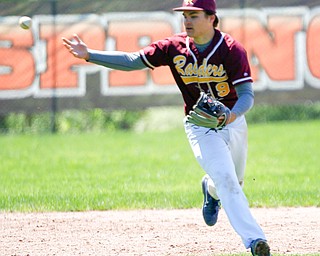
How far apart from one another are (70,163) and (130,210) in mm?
3639

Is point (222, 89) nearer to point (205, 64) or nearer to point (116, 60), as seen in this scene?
point (205, 64)

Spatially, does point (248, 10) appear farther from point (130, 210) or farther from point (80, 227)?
point (80, 227)

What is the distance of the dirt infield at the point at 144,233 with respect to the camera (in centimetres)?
650

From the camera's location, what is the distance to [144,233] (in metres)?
7.28

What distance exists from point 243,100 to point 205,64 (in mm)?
413

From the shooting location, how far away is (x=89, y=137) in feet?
50.4

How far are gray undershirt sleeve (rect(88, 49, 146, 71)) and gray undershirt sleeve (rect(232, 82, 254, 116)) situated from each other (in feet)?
2.76

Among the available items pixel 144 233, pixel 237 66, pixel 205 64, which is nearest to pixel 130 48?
pixel 144 233

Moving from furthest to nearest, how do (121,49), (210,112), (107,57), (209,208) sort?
(121,49), (209,208), (107,57), (210,112)

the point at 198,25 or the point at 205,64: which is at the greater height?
the point at 198,25

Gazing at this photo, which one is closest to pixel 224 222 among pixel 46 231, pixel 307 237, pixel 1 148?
pixel 307 237

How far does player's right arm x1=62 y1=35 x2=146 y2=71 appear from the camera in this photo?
249 inches

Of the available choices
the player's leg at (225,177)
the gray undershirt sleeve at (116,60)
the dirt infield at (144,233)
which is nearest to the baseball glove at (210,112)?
the player's leg at (225,177)

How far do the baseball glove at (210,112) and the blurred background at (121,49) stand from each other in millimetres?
9505
